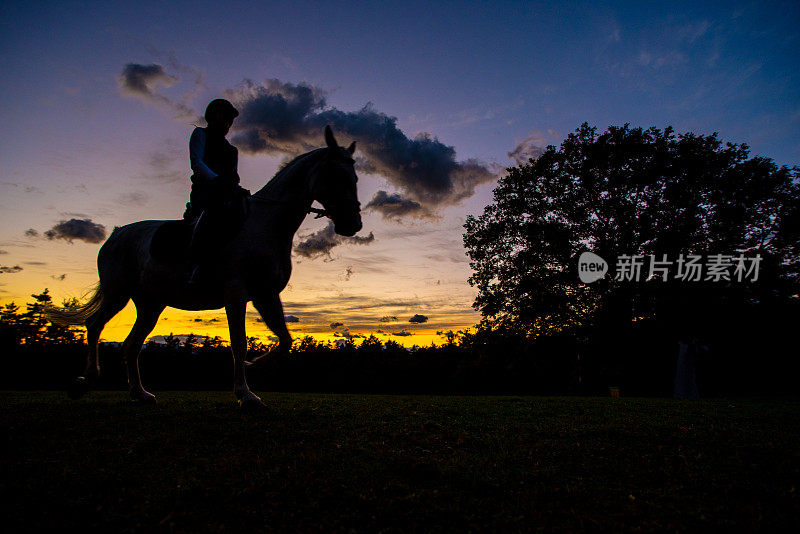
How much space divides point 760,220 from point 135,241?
27.7 metres

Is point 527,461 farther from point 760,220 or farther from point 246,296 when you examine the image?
point 760,220

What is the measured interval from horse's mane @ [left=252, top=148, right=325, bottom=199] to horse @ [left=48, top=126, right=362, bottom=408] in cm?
2

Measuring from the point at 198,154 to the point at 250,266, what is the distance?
1476mm

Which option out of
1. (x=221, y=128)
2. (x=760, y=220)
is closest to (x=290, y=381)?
(x=221, y=128)

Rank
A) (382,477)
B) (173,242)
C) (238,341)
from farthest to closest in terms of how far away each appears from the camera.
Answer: (173,242)
(238,341)
(382,477)

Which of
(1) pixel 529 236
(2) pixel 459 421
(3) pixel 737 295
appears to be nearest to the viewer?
(2) pixel 459 421

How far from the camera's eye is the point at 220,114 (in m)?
5.60

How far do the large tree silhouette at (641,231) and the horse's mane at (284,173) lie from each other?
19329 mm

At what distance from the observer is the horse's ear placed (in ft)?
17.6

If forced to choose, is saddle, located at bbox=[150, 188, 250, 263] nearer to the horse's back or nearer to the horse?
the horse

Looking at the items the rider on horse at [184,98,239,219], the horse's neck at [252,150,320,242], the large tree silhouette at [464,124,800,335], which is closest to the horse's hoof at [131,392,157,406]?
the rider on horse at [184,98,239,219]

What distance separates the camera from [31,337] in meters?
24.4

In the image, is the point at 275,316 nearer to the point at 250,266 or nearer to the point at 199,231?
the point at 250,266

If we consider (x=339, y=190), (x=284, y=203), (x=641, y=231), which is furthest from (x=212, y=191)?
(x=641, y=231)
